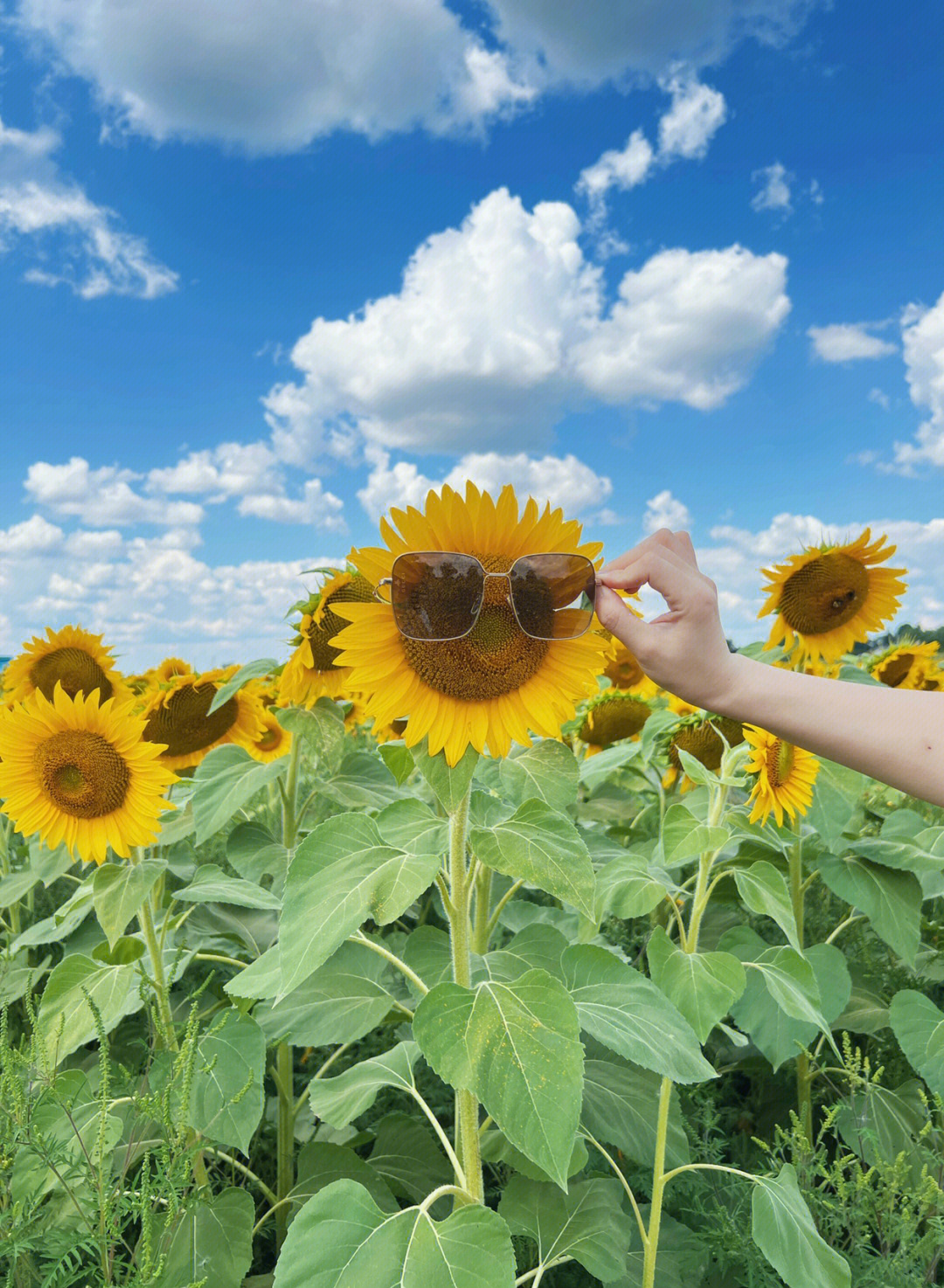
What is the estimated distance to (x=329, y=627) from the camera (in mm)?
2418

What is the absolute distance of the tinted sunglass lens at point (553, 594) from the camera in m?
1.46

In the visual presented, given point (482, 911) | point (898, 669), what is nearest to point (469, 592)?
point (482, 911)

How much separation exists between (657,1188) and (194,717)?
199 cm

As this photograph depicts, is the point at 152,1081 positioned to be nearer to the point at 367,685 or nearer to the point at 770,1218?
the point at 367,685

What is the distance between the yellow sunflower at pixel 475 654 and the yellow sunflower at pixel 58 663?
1782 mm

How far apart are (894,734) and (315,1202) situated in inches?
43.0

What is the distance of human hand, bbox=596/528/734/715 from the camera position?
1481 millimetres

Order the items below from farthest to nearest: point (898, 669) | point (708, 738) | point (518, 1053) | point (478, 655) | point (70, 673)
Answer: point (898, 669) → point (70, 673) → point (708, 738) → point (478, 655) → point (518, 1053)

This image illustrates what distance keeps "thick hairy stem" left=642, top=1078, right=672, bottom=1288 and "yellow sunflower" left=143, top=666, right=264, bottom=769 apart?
1847mm

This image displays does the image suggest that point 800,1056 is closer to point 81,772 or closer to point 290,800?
point 290,800

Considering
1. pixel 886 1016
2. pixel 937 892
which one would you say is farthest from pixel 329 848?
pixel 937 892

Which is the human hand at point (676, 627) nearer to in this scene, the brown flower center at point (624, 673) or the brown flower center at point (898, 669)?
the brown flower center at point (624, 673)

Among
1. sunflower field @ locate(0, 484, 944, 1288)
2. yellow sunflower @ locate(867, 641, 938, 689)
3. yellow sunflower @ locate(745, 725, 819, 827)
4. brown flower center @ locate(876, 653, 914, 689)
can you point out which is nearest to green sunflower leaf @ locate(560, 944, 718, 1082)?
sunflower field @ locate(0, 484, 944, 1288)

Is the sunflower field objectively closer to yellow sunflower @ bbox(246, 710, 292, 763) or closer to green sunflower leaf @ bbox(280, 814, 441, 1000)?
green sunflower leaf @ bbox(280, 814, 441, 1000)
